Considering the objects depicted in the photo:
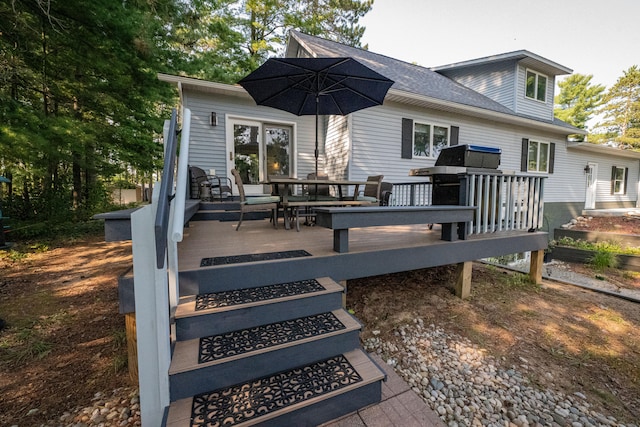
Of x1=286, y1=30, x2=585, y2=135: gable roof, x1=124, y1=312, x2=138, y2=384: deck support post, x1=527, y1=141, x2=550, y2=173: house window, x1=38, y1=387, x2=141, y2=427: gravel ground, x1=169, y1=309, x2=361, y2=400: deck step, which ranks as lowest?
x1=38, y1=387, x2=141, y2=427: gravel ground

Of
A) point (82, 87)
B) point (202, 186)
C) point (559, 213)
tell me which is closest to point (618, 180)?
point (559, 213)

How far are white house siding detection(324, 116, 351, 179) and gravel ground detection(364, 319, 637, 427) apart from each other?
5015 millimetres

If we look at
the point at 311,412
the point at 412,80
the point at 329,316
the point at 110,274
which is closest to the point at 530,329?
the point at 329,316

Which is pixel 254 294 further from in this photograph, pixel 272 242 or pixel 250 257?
pixel 272 242

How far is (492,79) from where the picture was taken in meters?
10.3

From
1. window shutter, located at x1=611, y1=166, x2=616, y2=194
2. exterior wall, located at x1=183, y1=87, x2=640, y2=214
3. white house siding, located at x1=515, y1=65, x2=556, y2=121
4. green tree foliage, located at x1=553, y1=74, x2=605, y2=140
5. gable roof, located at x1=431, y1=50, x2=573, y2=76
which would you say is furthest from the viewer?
green tree foliage, located at x1=553, y1=74, x2=605, y2=140

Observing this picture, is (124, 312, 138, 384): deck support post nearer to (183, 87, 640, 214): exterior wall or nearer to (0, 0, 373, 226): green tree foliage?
(183, 87, 640, 214): exterior wall

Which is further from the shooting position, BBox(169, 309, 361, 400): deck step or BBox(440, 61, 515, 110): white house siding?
BBox(440, 61, 515, 110): white house siding

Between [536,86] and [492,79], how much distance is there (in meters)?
1.60

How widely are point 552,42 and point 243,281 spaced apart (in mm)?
16669

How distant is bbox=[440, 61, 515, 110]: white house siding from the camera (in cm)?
977

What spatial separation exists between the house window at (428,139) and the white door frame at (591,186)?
32.0 ft

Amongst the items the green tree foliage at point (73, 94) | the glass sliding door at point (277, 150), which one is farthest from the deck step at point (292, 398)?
the green tree foliage at point (73, 94)

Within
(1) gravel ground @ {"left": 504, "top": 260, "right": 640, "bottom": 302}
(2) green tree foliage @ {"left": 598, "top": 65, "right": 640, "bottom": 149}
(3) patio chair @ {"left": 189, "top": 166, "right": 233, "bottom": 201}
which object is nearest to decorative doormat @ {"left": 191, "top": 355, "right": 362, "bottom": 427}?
(3) patio chair @ {"left": 189, "top": 166, "right": 233, "bottom": 201}
